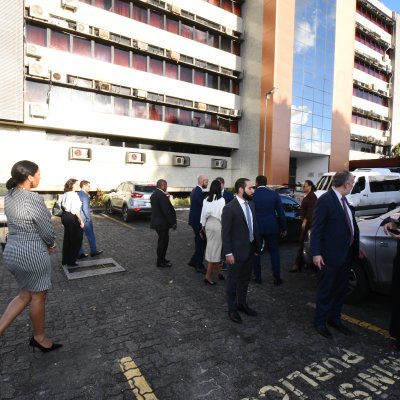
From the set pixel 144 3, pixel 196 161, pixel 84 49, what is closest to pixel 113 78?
pixel 84 49

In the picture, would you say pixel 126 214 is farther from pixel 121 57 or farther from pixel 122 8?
pixel 122 8

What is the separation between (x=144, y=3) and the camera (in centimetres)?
1772

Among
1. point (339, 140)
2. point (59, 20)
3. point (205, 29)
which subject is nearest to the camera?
point (59, 20)

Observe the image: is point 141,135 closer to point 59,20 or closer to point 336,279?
point 59,20

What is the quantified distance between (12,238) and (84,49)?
16.7 meters

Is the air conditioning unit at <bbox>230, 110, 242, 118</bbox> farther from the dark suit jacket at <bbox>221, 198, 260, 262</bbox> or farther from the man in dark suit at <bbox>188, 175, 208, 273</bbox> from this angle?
the dark suit jacket at <bbox>221, 198, 260, 262</bbox>

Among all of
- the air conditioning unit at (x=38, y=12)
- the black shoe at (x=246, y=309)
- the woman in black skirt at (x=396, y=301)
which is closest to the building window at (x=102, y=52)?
the air conditioning unit at (x=38, y=12)

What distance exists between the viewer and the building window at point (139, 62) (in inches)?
714

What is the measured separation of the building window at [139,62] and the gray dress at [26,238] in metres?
17.5

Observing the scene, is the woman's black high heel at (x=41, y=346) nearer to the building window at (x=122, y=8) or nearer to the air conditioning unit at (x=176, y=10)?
the building window at (x=122, y=8)

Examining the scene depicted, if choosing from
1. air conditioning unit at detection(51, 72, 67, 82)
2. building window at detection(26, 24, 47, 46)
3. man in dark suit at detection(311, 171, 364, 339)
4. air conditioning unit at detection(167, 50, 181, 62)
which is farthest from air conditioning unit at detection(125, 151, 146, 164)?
man in dark suit at detection(311, 171, 364, 339)

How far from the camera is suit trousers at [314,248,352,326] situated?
3.46 m

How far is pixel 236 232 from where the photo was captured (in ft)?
12.4

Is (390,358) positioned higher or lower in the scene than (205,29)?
lower
